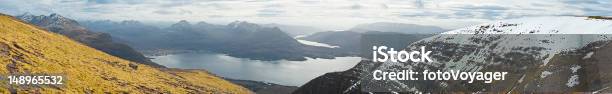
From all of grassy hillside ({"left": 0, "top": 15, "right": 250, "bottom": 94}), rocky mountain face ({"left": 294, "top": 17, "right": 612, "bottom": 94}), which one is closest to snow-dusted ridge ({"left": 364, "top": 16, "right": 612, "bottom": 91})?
rocky mountain face ({"left": 294, "top": 17, "right": 612, "bottom": 94})

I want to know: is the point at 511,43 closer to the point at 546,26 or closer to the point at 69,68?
the point at 546,26

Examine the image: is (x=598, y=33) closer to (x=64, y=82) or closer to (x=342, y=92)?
(x=342, y=92)

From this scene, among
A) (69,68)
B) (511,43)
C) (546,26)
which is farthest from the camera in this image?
(546,26)

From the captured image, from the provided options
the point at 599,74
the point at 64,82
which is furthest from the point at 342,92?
the point at 64,82

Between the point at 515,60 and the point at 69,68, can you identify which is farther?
the point at 515,60

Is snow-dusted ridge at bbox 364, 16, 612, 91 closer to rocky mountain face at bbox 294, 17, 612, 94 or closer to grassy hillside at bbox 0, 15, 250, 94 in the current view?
rocky mountain face at bbox 294, 17, 612, 94

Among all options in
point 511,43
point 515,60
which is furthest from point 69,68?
point 511,43
